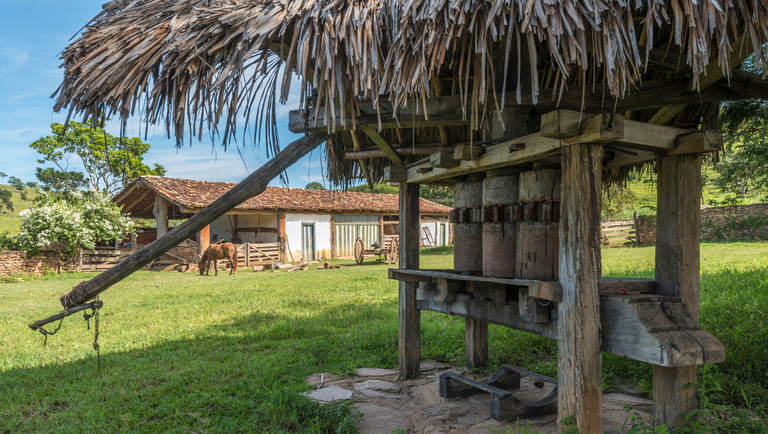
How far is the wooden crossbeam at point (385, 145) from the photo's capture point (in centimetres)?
377

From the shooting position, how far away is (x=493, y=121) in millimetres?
3426

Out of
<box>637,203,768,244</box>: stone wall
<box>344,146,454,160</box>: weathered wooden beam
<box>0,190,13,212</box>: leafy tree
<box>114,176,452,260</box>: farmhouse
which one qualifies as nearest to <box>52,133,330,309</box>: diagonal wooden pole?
<box>344,146,454,160</box>: weathered wooden beam

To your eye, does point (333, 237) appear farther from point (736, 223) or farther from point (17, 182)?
point (17, 182)

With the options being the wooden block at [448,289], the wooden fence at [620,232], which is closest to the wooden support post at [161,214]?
the wooden block at [448,289]

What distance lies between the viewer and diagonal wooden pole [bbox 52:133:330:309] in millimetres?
2891

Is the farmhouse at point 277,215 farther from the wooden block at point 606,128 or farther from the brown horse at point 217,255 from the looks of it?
the wooden block at point 606,128

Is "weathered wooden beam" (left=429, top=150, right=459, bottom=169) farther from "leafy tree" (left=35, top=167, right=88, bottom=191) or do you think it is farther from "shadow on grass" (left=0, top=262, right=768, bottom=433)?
"leafy tree" (left=35, top=167, right=88, bottom=191)

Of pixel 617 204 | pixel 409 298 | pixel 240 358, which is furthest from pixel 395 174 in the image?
pixel 617 204

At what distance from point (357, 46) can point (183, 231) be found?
1.61 m

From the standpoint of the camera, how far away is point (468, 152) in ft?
10.1

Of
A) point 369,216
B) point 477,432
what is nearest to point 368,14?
point 477,432

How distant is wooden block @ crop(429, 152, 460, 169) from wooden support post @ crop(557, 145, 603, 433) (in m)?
1.07

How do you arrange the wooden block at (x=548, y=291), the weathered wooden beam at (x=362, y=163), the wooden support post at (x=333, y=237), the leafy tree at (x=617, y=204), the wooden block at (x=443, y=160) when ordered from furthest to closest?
the wooden support post at (x=333, y=237), the leafy tree at (x=617, y=204), the weathered wooden beam at (x=362, y=163), the wooden block at (x=443, y=160), the wooden block at (x=548, y=291)

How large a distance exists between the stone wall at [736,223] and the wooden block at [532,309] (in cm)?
1802
